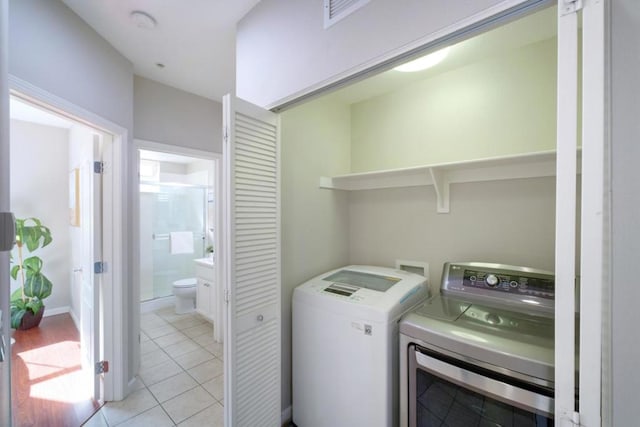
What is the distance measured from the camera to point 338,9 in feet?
3.77

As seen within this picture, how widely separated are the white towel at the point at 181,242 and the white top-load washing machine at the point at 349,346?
3.47 meters

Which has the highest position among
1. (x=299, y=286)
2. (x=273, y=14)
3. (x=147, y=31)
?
(x=147, y=31)

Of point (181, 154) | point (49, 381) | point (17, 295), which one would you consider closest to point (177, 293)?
point (49, 381)

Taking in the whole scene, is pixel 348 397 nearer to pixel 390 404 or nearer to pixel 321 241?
pixel 390 404

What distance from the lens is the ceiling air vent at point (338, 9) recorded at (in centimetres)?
108

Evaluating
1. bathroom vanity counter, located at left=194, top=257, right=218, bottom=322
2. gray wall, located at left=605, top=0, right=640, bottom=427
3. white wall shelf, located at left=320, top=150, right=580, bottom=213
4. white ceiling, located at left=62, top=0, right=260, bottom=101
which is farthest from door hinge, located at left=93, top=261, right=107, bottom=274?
gray wall, located at left=605, top=0, right=640, bottom=427

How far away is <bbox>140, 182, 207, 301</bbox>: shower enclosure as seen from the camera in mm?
4141

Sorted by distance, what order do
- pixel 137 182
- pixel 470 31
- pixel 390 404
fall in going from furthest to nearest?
pixel 137 182 < pixel 390 404 < pixel 470 31

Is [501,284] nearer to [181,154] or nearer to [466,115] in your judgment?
[466,115]

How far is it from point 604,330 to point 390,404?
3.39ft

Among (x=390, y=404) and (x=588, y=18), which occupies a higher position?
(x=588, y=18)

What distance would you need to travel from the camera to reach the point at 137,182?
2.31 metres

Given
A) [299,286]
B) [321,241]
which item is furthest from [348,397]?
[321,241]

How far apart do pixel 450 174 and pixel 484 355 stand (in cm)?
116
